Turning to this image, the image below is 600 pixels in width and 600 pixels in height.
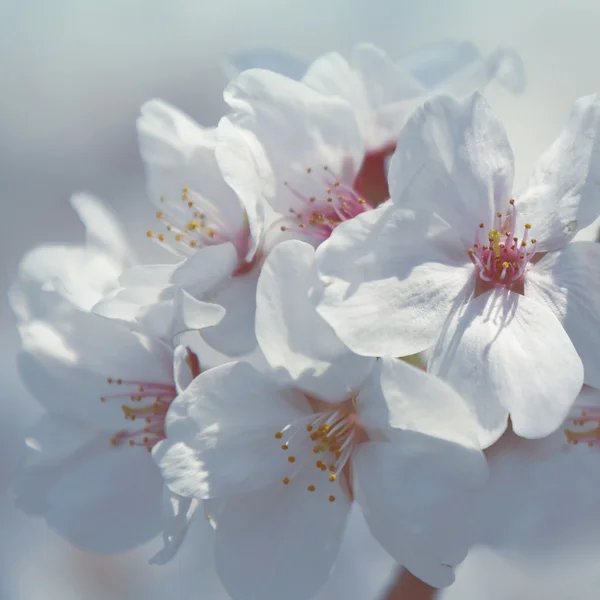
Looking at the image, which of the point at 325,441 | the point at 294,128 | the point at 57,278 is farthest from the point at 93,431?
the point at 294,128

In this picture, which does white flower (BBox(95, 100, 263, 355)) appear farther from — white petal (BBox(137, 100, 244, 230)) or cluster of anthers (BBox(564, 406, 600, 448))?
cluster of anthers (BBox(564, 406, 600, 448))

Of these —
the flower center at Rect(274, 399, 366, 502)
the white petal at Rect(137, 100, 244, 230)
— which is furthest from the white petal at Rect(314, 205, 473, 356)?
the white petal at Rect(137, 100, 244, 230)

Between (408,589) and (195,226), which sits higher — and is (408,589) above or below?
below

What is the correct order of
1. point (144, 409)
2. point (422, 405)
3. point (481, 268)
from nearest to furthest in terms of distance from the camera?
point (422, 405)
point (481, 268)
point (144, 409)

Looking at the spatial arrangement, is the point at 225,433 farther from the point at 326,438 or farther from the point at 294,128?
the point at 294,128

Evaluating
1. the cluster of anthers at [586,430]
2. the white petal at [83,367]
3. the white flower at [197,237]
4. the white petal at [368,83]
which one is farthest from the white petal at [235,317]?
the cluster of anthers at [586,430]

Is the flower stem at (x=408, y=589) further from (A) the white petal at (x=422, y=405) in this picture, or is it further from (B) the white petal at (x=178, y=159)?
(B) the white petal at (x=178, y=159)
